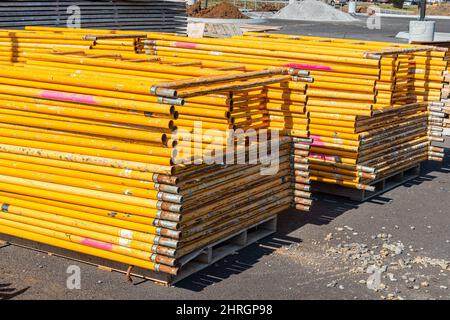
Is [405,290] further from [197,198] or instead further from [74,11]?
[74,11]

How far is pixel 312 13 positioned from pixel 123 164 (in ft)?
163

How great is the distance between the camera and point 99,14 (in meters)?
22.2

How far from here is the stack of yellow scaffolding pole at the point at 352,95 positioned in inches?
446

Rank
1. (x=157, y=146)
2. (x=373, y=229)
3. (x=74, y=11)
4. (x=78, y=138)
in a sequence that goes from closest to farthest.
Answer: (x=157, y=146)
(x=78, y=138)
(x=373, y=229)
(x=74, y=11)

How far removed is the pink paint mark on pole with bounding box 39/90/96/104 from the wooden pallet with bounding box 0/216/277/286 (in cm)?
177

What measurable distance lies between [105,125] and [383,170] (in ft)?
18.5

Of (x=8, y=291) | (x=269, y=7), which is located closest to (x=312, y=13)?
(x=269, y=7)

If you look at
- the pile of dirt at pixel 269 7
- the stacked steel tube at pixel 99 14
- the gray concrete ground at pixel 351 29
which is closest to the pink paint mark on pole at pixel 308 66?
the stacked steel tube at pixel 99 14

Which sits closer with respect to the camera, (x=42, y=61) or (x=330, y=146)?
(x=42, y=61)

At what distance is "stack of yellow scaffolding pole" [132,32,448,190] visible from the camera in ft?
37.2

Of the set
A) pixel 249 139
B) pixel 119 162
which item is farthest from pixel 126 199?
pixel 249 139

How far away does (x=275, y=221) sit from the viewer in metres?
9.84

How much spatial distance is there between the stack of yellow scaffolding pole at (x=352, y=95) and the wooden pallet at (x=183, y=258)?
225 centimetres

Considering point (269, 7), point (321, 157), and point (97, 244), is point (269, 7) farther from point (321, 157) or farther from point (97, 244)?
point (97, 244)
